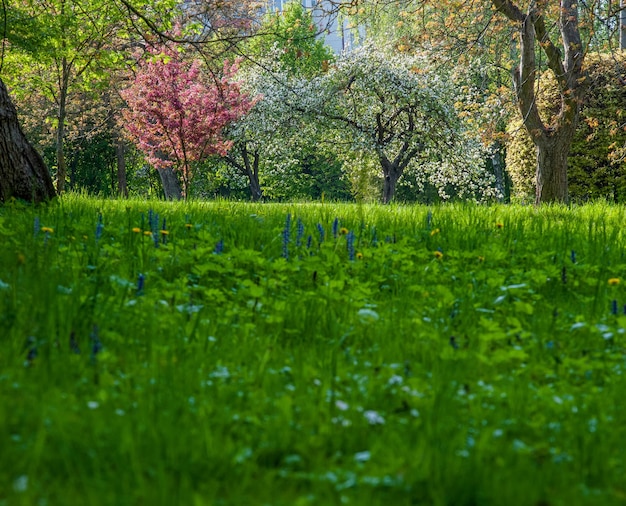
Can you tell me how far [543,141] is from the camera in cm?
1114

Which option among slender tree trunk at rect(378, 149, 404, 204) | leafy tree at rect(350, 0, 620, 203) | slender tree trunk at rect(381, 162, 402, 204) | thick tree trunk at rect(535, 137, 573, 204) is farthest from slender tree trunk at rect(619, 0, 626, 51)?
slender tree trunk at rect(381, 162, 402, 204)

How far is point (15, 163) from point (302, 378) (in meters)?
5.21

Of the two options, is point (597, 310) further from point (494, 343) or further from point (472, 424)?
Answer: point (472, 424)

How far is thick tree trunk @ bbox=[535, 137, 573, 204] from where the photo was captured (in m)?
11.2

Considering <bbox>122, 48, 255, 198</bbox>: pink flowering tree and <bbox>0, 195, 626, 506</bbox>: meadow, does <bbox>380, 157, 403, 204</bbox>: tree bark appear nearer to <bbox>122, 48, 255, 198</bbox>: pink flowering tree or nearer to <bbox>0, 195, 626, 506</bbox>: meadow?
<bbox>122, 48, 255, 198</bbox>: pink flowering tree

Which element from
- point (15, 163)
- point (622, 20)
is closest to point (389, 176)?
point (622, 20)

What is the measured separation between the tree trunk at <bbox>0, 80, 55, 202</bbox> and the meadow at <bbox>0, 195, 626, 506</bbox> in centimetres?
190

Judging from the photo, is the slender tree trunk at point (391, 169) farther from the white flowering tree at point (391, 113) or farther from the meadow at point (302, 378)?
the meadow at point (302, 378)

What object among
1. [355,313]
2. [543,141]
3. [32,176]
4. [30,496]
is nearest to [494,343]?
[355,313]

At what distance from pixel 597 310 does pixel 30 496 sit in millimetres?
3281

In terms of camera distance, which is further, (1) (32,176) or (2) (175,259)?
(1) (32,176)

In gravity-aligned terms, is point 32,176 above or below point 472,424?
above

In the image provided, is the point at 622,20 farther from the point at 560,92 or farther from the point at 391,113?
the point at 391,113

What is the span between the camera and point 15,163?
661cm
